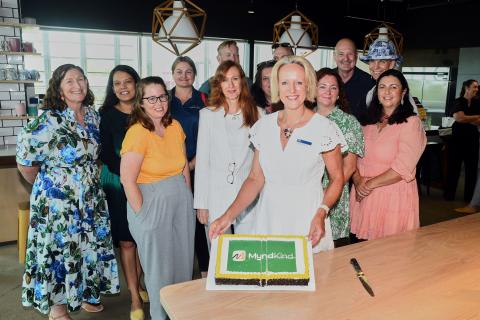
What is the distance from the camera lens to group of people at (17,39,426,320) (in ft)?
7.70

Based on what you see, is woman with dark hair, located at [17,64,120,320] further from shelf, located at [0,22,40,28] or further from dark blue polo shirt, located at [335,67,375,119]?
shelf, located at [0,22,40,28]

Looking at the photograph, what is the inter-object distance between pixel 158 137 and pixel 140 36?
5.82 metres

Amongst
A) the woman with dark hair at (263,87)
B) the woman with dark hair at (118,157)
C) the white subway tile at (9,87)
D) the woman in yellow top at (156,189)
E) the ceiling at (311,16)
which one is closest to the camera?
the woman in yellow top at (156,189)

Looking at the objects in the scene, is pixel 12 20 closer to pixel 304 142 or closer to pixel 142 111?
pixel 142 111

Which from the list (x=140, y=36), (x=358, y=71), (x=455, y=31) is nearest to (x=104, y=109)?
(x=358, y=71)

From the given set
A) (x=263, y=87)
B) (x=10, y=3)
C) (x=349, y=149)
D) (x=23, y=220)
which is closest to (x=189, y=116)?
(x=263, y=87)

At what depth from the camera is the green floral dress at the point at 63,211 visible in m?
2.46

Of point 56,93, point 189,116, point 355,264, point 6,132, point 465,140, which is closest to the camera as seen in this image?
point 355,264

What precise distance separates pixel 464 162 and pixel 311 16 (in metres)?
4.60

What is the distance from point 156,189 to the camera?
235 centimetres

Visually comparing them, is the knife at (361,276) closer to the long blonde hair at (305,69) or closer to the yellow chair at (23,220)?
the long blonde hair at (305,69)

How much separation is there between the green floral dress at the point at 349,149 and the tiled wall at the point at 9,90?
15.4 feet

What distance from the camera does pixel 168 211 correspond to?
2375 mm

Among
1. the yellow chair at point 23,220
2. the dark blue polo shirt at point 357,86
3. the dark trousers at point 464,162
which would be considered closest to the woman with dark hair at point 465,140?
the dark trousers at point 464,162
